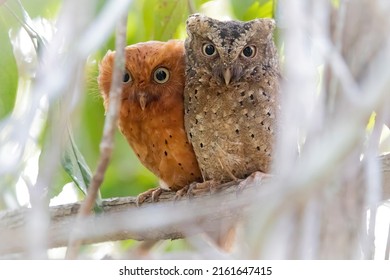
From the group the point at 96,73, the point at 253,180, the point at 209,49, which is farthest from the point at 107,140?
the point at 96,73

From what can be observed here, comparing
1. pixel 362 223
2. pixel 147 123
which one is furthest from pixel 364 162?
pixel 147 123

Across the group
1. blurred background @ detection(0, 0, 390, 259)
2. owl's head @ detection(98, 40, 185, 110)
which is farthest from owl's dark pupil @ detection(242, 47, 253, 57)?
blurred background @ detection(0, 0, 390, 259)

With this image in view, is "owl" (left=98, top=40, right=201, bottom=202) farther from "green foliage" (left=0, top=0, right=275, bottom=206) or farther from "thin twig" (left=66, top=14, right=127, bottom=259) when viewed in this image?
"thin twig" (left=66, top=14, right=127, bottom=259)

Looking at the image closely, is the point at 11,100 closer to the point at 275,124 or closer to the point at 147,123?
the point at 147,123

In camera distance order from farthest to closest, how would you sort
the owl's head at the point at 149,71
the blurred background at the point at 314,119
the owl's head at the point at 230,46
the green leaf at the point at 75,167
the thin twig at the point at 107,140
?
1. the owl's head at the point at 149,71
2. the owl's head at the point at 230,46
3. the green leaf at the point at 75,167
4. the thin twig at the point at 107,140
5. the blurred background at the point at 314,119

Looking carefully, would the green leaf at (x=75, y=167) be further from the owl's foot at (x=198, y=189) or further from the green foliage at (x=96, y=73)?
the owl's foot at (x=198, y=189)

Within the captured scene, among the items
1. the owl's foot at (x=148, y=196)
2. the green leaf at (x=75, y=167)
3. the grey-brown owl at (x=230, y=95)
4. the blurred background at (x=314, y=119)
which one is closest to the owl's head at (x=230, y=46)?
the grey-brown owl at (x=230, y=95)
